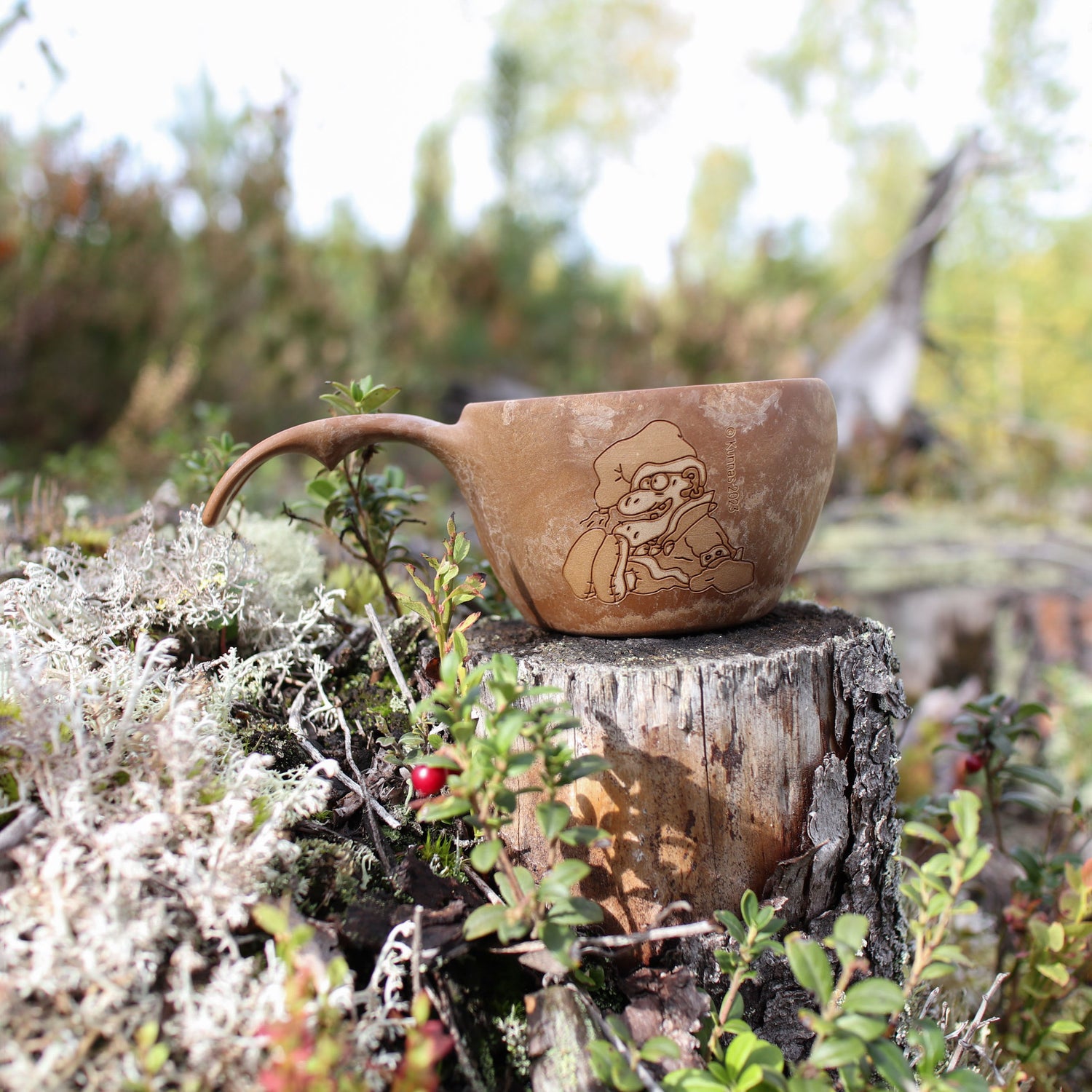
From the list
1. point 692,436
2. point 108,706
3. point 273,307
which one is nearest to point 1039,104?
point 273,307

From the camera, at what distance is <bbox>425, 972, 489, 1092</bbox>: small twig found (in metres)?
0.96

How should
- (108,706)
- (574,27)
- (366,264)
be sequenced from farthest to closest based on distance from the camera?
(574,27) < (366,264) < (108,706)

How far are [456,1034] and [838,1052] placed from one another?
18.4 inches

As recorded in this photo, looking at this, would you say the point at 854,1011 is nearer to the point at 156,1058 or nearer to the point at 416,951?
the point at 416,951

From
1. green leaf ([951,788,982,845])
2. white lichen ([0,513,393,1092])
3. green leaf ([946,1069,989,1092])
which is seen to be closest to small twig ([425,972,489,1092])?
white lichen ([0,513,393,1092])

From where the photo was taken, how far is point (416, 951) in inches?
37.2

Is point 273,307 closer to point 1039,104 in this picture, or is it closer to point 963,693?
point 963,693

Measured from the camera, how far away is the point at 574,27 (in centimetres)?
1894

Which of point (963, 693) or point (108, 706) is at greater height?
point (108, 706)

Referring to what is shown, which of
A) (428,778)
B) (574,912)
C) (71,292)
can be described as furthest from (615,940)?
(71,292)

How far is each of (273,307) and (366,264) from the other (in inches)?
107

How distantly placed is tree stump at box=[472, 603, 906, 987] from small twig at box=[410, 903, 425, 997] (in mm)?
307

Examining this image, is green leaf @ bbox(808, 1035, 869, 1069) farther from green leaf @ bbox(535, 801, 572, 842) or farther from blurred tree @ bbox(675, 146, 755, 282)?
blurred tree @ bbox(675, 146, 755, 282)

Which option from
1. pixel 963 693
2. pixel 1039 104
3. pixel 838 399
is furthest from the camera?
pixel 1039 104
